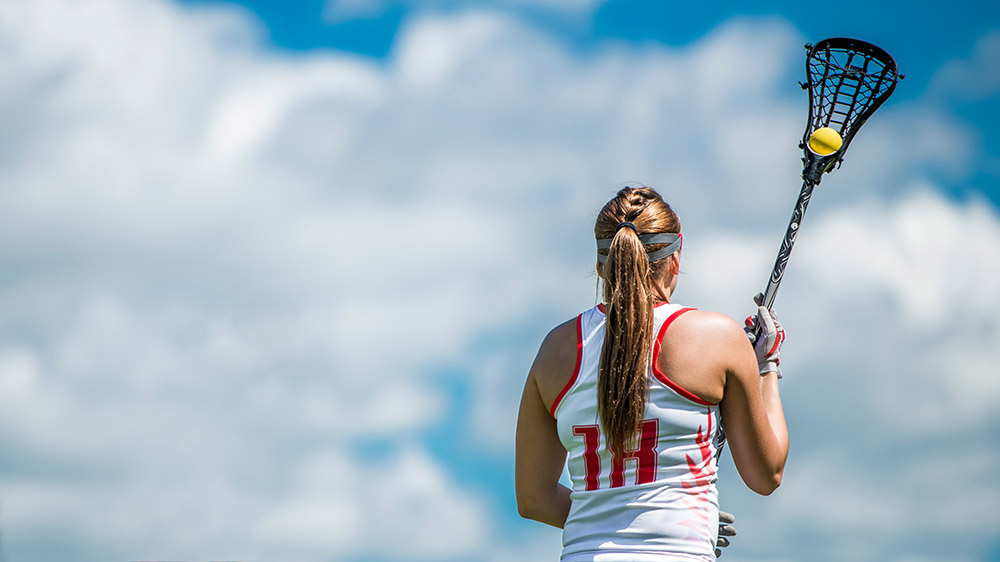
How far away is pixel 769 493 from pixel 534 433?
1.09 metres

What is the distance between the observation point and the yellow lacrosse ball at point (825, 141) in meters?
6.43

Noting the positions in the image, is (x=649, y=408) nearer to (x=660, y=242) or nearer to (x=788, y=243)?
(x=660, y=242)

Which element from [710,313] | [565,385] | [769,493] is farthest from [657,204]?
[769,493]

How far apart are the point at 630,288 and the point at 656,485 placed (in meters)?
0.84

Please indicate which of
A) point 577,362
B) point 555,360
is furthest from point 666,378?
point 555,360

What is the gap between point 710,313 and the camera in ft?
13.9

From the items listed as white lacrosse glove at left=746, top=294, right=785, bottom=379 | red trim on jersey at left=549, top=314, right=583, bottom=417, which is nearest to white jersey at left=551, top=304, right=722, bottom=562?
red trim on jersey at left=549, top=314, right=583, bottom=417

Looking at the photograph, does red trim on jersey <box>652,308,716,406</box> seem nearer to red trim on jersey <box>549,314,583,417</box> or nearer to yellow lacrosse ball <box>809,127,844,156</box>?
red trim on jersey <box>549,314,583,417</box>

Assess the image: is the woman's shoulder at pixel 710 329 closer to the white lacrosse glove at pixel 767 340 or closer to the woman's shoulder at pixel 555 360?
the woman's shoulder at pixel 555 360

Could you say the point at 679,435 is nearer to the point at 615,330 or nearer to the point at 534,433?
the point at 615,330

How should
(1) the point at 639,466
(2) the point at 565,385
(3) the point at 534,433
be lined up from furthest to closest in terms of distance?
(3) the point at 534,433 < (2) the point at 565,385 < (1) the point at 639,466

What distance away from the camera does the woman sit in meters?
4.15

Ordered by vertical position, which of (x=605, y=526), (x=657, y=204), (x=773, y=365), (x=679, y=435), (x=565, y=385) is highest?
(x=657, y=204)

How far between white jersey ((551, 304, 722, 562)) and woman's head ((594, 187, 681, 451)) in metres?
0.06
